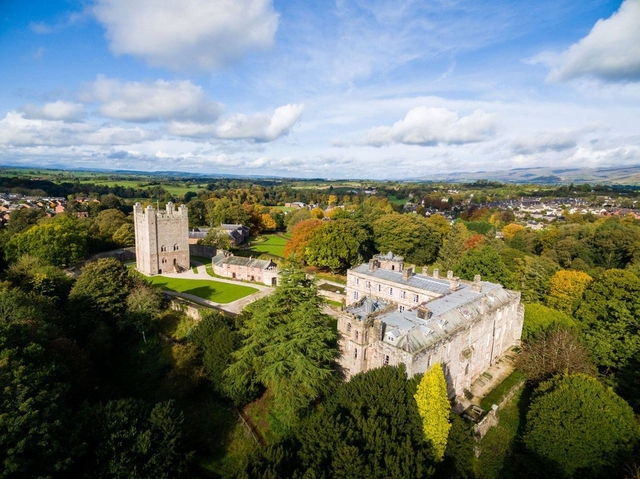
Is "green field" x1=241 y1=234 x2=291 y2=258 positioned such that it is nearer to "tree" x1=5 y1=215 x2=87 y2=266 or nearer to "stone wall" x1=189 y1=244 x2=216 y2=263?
"stone wall" x1=189 y1=244 x2=216 y2=263

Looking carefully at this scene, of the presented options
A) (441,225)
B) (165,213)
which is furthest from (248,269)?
(441,225)

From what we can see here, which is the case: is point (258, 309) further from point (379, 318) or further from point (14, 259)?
point (14, 259)

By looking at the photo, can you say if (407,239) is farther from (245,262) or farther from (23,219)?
(23,219)

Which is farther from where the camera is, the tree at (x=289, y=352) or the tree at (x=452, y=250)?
the tree at (x=452, y=250)

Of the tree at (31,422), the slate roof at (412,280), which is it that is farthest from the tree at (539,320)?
the tree at (31,422)

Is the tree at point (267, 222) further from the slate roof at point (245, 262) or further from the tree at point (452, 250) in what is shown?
the tree at point (452, 250)

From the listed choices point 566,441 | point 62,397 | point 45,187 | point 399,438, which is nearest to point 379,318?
point 399,438

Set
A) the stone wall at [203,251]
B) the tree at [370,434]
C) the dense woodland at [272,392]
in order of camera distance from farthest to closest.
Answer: the stone wall at [203,251] < the dense woodland at [272,392] < the tree at [370,434]
